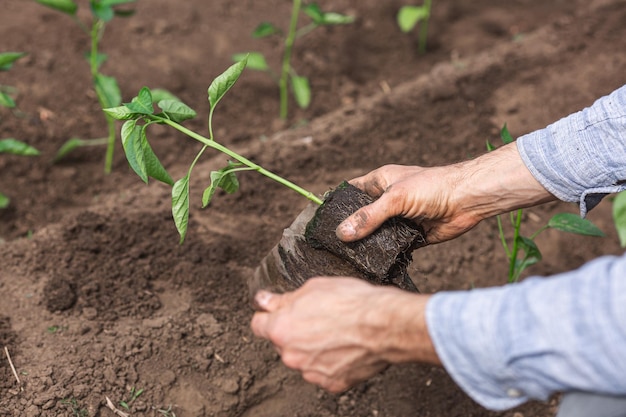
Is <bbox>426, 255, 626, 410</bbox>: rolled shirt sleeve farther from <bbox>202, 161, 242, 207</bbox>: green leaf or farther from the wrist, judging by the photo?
<bbox>202, 161, 242, 207</bbox>: green leaf

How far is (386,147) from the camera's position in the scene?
11.5ft

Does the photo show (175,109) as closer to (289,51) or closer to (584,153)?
(584,153)

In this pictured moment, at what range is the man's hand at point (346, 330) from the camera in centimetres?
153

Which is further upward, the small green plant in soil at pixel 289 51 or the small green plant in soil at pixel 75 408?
the small green plant in soil at pixel 289 51

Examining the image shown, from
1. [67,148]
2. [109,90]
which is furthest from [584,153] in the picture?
[67,148]

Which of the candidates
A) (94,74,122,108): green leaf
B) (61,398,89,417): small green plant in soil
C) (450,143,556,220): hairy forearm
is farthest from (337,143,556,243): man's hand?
(94,74,122,108): green leaf

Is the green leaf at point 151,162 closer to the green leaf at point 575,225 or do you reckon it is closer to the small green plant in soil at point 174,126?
the small green plant in soil at point 174,126

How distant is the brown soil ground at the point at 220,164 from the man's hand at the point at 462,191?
2.16 ft

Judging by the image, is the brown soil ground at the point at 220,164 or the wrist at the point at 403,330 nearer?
the wrist at the point at 403,330

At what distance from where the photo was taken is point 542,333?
1384 millimetres

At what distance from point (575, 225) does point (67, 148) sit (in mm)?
2255

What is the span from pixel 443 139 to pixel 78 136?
1.85 meters

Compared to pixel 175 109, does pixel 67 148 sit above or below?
below

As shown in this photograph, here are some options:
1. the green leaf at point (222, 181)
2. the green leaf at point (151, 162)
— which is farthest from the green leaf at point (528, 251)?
the green leaf at point (151, 162)
